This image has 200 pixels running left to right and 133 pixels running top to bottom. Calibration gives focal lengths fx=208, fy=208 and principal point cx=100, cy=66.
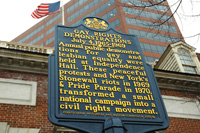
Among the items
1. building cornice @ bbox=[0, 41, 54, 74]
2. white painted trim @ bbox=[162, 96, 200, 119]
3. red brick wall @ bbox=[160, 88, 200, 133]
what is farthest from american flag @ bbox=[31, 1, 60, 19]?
red brick wall @ bbox=[160, 88, 200, 133]

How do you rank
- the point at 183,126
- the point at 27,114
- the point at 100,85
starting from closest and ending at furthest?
the point at 100,85 < the point at 27,114 < the point at 183,126

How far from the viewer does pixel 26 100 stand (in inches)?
388

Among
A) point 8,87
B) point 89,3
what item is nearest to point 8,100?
point 8,87

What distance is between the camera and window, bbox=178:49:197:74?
52.4 feet

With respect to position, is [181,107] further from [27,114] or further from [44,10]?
[44,10]

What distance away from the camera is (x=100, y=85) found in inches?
258

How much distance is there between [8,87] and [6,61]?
4.54ft

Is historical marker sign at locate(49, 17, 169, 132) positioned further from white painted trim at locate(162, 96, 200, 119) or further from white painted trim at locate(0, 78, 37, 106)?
white painted trim at locate(162, 96, 200, 119)

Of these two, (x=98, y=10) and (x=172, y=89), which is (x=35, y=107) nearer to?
(x=172, y=89)

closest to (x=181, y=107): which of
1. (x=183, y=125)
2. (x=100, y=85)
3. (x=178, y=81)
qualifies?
(x=183, y=125)

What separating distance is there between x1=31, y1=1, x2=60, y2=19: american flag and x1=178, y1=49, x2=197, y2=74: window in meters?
12.1

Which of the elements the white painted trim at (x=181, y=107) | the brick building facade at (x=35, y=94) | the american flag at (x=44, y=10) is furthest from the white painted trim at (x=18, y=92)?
the american flag at (x=44, y=10)

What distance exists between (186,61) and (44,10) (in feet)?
44.1

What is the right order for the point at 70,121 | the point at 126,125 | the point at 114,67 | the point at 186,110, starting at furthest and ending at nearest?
the point at 186,110, the point at 114,67, the point at 126,125, the point at 70,121
